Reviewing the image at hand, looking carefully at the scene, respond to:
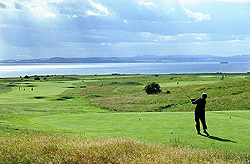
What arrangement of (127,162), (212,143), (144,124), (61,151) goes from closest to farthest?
(127,162)
(61,151)
(212,143)
(144,124)

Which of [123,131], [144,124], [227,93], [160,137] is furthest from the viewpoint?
[227,93]

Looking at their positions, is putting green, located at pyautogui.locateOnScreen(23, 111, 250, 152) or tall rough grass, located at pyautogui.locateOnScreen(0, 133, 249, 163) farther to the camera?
putting green, located at pyautogui.locateOnScreen(23, 111, 250, 152)

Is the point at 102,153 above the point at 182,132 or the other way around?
the other way around

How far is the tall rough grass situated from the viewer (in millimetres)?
9992

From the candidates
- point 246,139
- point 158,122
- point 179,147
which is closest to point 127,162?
point 179,147

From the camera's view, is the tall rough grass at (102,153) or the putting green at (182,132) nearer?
the tall rough grass at (102,153)

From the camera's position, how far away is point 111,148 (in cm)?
1079

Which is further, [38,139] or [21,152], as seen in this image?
[38,139]

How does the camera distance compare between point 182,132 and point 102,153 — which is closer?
point 102,153

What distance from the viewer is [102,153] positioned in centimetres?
1051

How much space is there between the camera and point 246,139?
1212 cm

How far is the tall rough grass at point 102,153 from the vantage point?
9.99 meters

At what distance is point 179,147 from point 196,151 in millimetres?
724

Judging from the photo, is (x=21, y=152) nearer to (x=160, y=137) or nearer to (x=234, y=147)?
(x=160, y=137)
